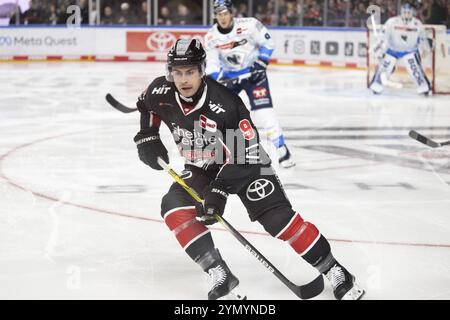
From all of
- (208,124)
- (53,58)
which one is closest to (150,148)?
(208,124)

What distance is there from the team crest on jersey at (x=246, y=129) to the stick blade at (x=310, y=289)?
0.62m

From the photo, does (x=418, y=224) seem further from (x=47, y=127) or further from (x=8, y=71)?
(x=8, y=71)

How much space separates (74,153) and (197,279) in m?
3.41

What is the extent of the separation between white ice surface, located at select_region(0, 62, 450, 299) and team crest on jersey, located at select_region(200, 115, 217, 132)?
66 cm

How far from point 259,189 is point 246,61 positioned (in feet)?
10.8

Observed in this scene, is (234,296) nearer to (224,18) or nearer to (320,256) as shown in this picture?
(320,256)

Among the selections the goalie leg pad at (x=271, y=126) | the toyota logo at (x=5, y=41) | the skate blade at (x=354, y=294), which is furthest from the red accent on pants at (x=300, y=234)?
the toyota logo at (x=5, y=41)

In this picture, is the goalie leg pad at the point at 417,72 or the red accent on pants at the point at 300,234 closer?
the red accent on pants at the point at 300,234

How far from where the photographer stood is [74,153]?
702 cm

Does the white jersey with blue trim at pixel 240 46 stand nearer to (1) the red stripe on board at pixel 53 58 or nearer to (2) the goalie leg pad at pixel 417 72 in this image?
(2) the goalie leg pad at pixel 417 72

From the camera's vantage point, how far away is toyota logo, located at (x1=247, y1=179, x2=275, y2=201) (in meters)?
3.49

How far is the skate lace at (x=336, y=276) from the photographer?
352 centimetres
